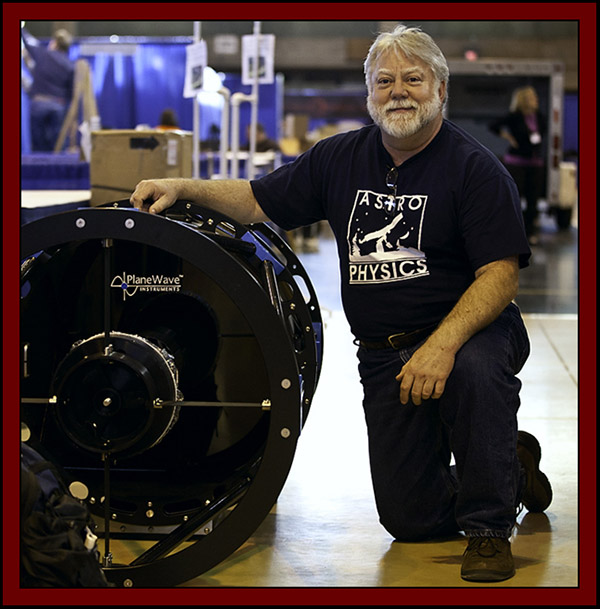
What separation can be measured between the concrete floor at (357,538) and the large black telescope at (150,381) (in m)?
0.14

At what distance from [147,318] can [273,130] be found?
540 inches

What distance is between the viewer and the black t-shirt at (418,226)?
2.40 m

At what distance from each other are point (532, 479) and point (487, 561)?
55 cm

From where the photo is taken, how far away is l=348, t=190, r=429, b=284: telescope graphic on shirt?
247cm

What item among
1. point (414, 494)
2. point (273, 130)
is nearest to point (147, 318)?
point (414, 494)

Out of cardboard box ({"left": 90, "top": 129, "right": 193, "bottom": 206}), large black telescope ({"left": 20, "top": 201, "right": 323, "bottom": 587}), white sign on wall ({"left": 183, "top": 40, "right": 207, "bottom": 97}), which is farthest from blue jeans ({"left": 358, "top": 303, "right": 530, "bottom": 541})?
white sign on wall ({"left": 183, "top": 40, "right": 207, "bottom": 97})

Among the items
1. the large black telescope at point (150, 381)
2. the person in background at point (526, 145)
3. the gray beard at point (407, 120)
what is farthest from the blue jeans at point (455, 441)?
the person in background at point (526, 145)

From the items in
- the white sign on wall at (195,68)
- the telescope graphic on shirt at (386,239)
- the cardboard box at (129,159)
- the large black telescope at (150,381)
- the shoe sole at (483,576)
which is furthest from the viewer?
the white sign on wall at (195,68)

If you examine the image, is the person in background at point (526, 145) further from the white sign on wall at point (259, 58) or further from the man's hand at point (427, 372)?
the man's hand at point (427, 372)

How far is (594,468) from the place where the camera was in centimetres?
225

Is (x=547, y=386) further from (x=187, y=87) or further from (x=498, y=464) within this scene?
(x=187, y=87)

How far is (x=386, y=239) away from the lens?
2.49 meters

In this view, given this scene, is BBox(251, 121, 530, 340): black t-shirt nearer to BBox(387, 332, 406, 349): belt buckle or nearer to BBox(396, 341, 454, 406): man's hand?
BBox(387, 332, 406, 349): belt buckle

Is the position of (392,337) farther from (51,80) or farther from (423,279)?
(51,80)
